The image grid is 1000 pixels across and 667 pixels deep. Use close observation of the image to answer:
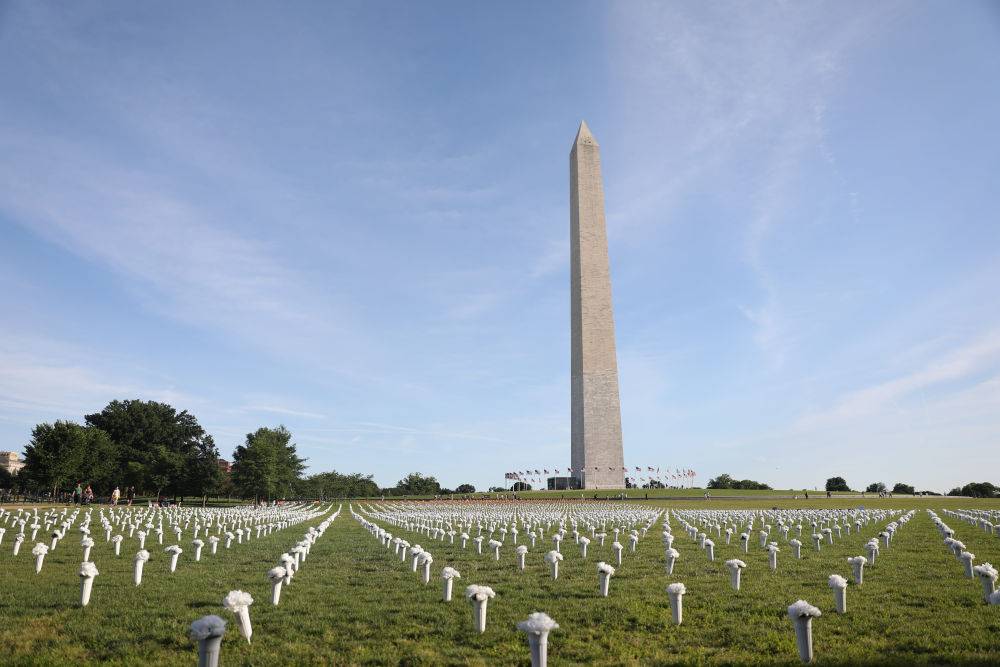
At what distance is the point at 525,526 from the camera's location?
27266mm

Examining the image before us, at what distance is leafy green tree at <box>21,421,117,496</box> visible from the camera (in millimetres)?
60938

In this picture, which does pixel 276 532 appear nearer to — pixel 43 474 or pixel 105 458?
pixel 43 474

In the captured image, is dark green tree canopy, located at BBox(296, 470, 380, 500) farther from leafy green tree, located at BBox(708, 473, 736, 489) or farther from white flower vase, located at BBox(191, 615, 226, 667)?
white flower vase, located at BBox(191, 615, 226, 667)

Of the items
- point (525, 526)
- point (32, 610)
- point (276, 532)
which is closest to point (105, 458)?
point (276, 532)

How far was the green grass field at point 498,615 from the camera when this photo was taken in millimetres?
7945

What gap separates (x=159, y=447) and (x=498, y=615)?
73.3 metres

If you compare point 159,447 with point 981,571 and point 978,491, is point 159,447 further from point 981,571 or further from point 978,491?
point 978,491

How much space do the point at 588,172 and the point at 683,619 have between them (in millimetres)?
71826

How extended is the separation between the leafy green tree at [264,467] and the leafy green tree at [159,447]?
17.6 ft

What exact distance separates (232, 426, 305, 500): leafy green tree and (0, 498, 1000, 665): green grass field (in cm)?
4733

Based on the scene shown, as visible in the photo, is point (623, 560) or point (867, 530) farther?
point (867, 530)

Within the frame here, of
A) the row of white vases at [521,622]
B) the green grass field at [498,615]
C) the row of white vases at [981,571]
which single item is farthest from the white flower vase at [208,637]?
the row of white vases at [981,571]

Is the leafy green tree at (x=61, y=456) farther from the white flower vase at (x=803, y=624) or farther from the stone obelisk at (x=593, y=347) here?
the white flower vase at (x=803, y=624)

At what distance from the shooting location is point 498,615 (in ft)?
32.8
